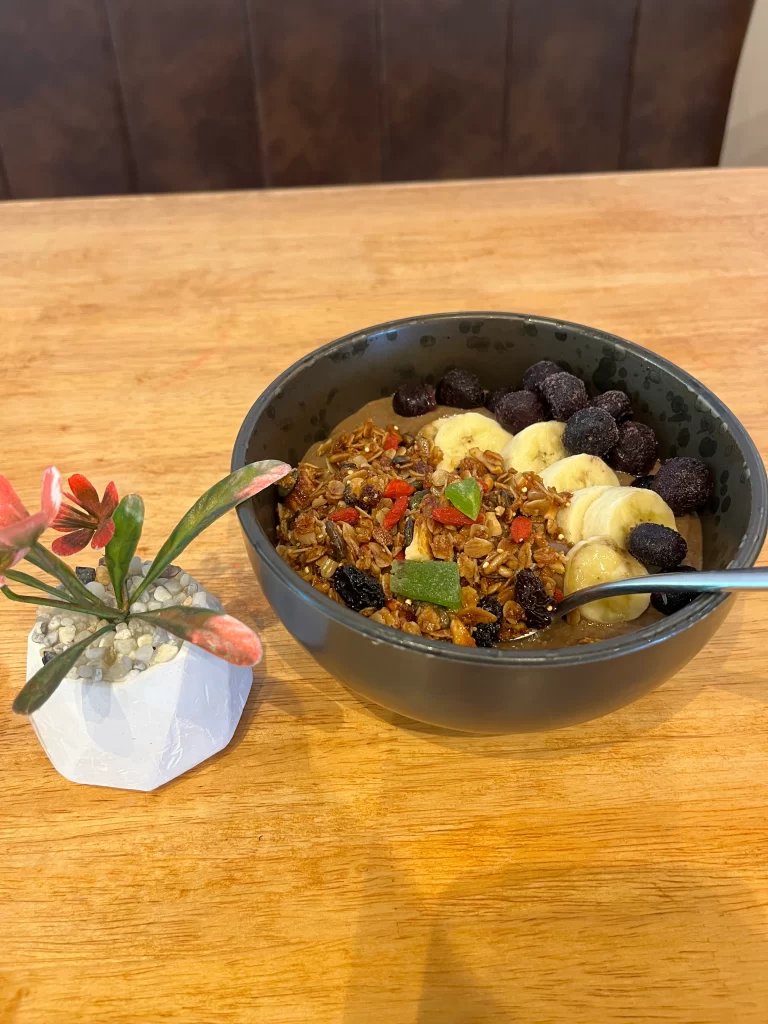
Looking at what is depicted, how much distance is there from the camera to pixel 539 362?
816 millimetres

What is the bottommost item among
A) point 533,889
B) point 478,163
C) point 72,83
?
point 478,163

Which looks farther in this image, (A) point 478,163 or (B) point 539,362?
(A) point 478,163

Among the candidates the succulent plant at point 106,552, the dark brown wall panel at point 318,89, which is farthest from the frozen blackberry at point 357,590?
the dark brown wall panel at point 318,89

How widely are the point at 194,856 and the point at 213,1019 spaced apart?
4.3 inches

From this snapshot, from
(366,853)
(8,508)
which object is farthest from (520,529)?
(8,508)

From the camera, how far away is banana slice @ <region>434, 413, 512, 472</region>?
31.4 inches

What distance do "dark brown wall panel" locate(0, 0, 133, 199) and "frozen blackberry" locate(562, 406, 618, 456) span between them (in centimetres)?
159

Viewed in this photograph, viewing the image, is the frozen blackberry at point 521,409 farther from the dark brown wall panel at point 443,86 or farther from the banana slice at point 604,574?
the dark brown wall panel at point 443,86

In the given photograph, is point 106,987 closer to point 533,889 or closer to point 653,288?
point 533,889

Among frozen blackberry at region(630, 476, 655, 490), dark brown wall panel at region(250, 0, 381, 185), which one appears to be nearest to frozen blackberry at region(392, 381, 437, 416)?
frozen blackberry at region(630, 476, 655, 490)

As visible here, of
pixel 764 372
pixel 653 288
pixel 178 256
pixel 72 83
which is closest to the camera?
pixel 764 372

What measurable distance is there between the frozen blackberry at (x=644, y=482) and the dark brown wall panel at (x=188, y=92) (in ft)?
5.04

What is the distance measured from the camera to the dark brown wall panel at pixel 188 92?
1738 mm

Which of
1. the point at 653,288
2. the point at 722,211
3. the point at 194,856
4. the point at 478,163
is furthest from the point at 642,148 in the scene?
the point at 194,856
